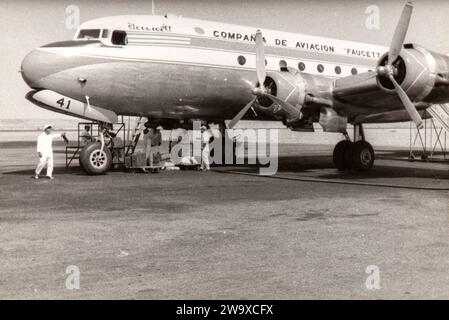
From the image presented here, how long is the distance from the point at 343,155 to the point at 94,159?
7.17 meters

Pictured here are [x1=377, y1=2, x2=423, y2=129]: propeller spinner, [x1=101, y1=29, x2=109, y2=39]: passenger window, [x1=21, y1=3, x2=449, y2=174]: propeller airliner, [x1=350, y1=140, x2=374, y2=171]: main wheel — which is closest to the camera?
[x1=377, y1=2, x2=423, y2=129]: propeller spinner

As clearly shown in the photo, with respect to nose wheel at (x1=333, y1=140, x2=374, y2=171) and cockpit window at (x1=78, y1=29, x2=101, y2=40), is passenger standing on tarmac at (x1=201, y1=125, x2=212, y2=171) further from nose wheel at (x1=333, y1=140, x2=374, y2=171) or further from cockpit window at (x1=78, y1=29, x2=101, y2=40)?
cockpit window at (x1=78, y1=29, x2=101, y2=40)

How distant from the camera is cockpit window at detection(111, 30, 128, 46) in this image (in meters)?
14.5

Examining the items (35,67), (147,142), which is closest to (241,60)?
(147,142)

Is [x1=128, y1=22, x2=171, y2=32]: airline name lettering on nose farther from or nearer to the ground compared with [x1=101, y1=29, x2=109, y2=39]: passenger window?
farther from the ground

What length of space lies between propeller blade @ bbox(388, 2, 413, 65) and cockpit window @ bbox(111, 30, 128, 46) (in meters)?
6.87

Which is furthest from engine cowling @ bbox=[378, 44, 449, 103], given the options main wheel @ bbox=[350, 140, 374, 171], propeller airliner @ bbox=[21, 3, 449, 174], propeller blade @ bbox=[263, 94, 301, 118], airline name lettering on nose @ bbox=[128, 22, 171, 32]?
airline name lettering on nose @ bbox=[128, 22, 171, 32]

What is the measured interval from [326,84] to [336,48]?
4725mm

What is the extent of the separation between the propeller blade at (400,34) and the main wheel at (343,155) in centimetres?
403

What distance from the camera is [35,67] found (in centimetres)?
1358

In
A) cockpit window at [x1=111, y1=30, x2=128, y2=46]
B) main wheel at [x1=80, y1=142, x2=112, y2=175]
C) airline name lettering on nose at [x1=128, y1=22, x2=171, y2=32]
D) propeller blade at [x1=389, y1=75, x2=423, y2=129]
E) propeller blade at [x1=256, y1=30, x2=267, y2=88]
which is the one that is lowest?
main wheel at [x1=80, y1=142, x2=112, y2=175]

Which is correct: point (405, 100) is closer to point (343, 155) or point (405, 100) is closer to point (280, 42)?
point (343, 155)
